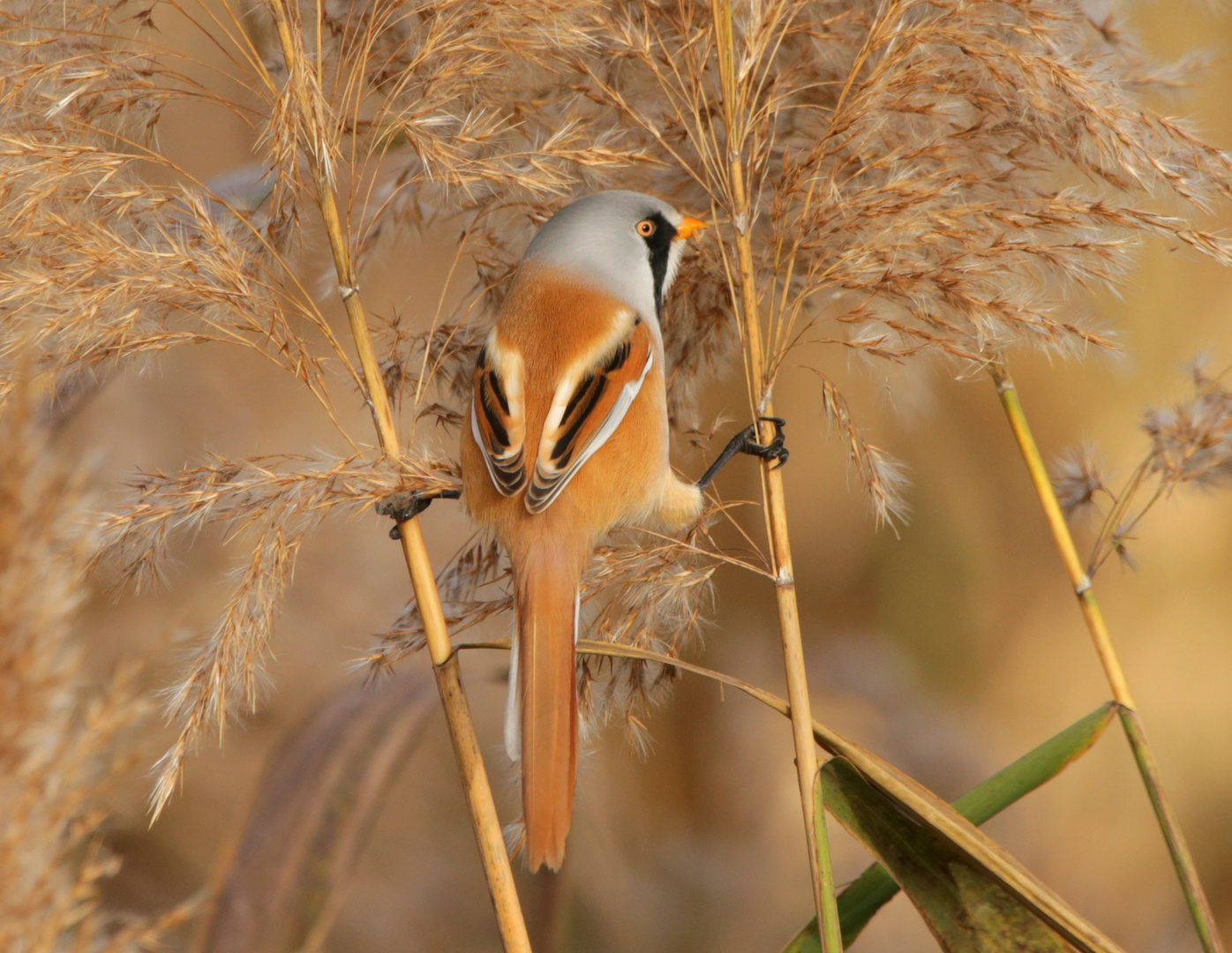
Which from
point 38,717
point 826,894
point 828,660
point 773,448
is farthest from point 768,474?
point 828,660

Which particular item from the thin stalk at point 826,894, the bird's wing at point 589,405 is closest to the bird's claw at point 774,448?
the bird's wing at point 589,405

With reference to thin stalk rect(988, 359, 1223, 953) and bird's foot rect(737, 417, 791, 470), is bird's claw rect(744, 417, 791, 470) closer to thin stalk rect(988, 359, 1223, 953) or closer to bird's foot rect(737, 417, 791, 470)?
bird's foot rect(737, 417, 791, 470)

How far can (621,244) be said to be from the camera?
41.5 inches

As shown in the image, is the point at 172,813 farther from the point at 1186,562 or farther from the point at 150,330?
the point at 1186,562

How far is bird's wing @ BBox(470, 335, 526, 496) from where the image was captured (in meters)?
0.92

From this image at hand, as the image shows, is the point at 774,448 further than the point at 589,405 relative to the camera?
No

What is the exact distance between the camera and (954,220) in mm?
815

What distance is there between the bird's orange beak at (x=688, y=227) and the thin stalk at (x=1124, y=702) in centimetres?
32

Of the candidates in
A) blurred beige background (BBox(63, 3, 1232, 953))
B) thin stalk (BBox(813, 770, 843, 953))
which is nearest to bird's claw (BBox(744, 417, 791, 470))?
thin stalk (BBox(813, 770, 843, 953))

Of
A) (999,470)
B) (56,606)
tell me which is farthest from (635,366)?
(999,470)

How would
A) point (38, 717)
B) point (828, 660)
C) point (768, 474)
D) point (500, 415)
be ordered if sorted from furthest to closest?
point (828, 660) < point (500, 415) < point (768, 474) < point (38, 717)

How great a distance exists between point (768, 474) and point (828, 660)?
2.62ft

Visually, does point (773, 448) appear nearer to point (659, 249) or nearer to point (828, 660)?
point (659, 249)

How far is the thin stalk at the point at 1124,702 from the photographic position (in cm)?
77
